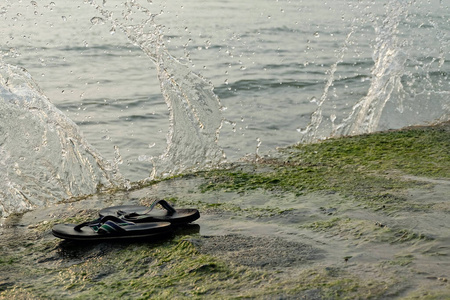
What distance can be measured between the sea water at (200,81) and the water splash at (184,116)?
13 mm

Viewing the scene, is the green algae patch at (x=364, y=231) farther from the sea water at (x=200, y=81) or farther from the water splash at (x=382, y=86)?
the water splash at (x=382, y=86)

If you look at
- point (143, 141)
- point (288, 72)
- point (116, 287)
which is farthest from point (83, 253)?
point (288, 72)

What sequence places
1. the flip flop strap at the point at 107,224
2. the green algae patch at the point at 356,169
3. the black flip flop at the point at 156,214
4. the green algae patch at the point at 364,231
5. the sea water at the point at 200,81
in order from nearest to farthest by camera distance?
the green algae patch at the point at 364,231, the flip flop strap at the point at 107,224, the black flip flop at the point at 156,214, the green algae patch at the point at 356,169, the sea water at the point at 200,81

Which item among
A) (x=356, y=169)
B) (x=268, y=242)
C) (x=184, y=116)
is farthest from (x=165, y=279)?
(x=184, y=116)

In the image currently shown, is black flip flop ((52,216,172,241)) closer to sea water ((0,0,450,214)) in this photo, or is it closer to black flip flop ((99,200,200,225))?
black flip flop ((99,200,200,225))

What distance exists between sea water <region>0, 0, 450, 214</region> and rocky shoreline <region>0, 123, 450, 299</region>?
98 cm

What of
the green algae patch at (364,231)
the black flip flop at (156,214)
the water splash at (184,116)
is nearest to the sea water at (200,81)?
the water splash at (184,116)

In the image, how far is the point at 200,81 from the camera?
6523 mm

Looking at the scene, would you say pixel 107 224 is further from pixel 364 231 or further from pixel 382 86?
pixel 382 86

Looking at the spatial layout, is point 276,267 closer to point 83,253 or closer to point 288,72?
point 83,253

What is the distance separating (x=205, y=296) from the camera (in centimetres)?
261

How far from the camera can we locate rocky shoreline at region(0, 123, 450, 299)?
2.66 meters

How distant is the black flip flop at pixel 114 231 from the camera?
3344 millimetres

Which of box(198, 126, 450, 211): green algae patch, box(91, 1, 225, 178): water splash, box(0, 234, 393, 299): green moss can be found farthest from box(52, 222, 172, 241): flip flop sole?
box(91, 1, 225, 178): water splash
